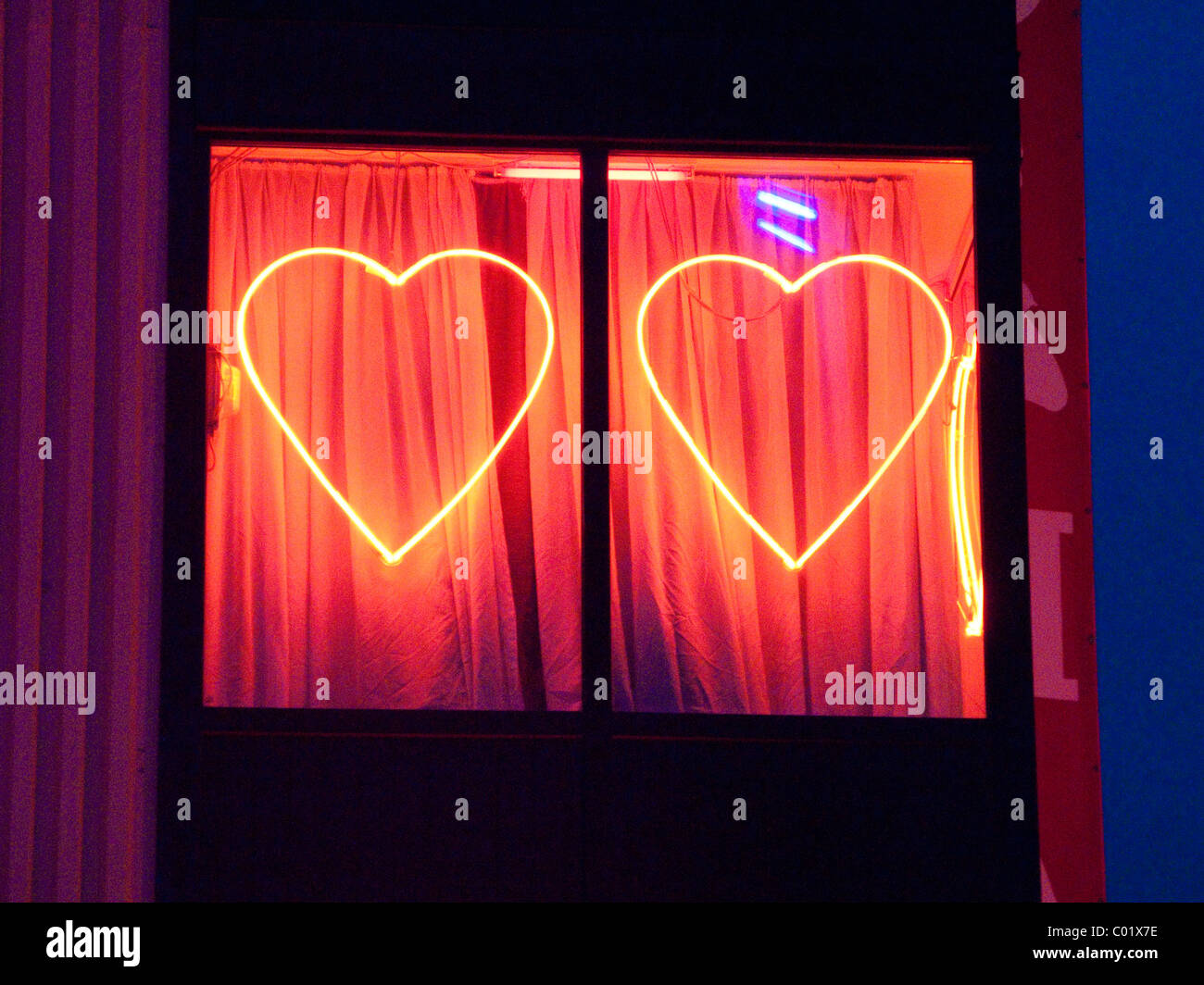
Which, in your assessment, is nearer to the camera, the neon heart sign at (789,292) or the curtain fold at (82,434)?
the curtain fold at (82,434)

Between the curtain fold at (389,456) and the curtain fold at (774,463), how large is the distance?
0.24 m

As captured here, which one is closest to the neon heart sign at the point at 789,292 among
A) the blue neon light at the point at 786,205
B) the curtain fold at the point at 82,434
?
the blue neon light at the point at 786,205

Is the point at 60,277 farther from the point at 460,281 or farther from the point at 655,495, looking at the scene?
the point at 655,495

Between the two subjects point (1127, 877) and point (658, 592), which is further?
point (658, 592)

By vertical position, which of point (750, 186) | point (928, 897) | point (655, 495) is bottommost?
point (928, 897)

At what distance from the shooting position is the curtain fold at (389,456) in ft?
11.0

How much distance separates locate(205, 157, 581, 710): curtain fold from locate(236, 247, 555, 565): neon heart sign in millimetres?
30

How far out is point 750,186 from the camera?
3520 millimetres

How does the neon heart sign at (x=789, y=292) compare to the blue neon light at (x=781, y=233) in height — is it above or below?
below

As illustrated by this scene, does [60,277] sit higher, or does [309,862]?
[60,277]

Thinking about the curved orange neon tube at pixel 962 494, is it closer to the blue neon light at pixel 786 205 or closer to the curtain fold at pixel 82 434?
the blue neon light at pixel 786 205

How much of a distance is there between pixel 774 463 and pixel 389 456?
3.85ft

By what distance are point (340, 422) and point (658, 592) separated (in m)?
1.09

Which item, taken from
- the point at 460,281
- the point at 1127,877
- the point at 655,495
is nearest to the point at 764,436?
the point at 655,495
